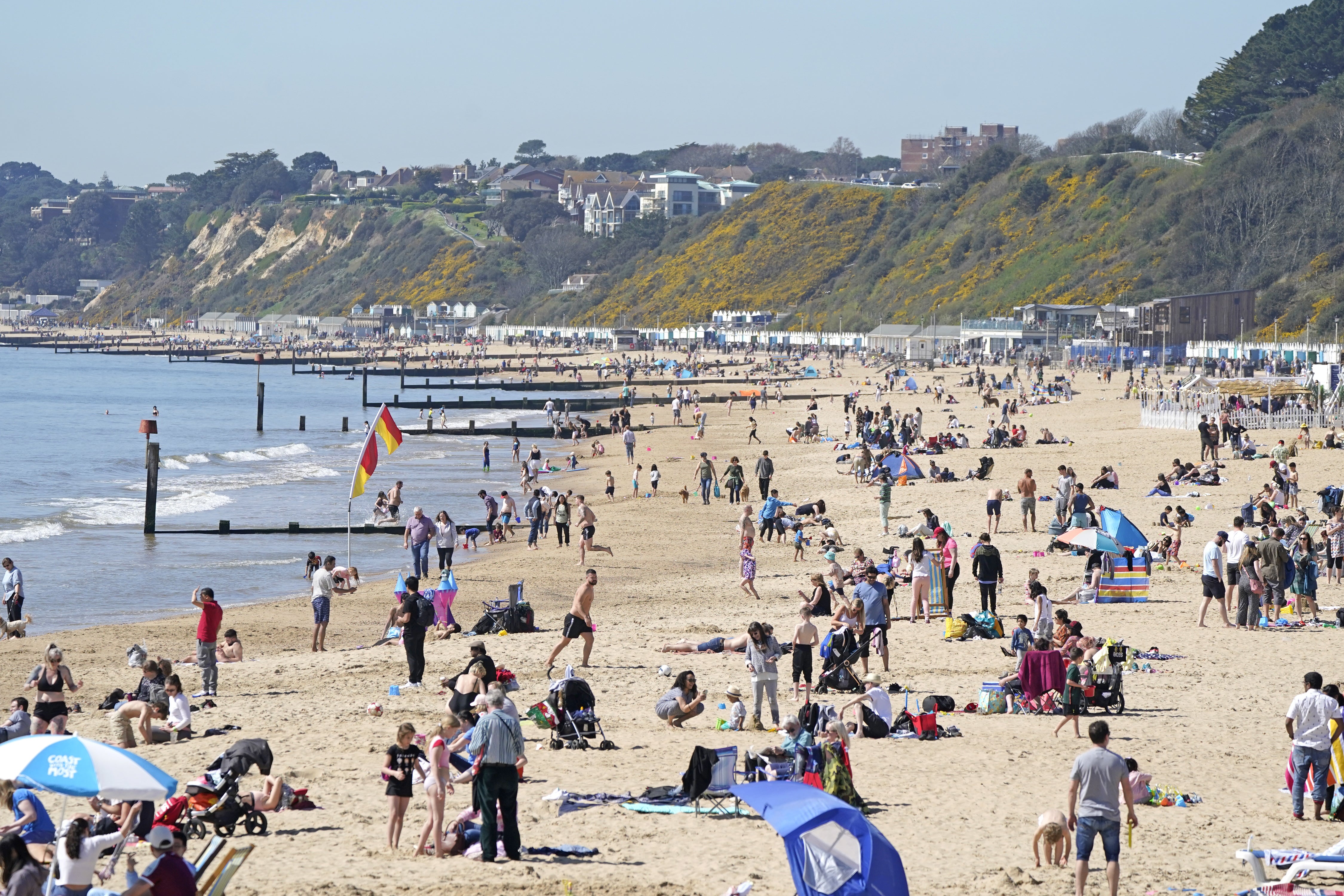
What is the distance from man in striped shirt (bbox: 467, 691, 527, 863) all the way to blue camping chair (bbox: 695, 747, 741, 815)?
1604 mm

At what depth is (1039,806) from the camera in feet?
33.7

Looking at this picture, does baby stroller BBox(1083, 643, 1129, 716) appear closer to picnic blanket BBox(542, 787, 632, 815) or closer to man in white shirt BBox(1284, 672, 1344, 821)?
man in white shirt BBox(1284, 672, 1344, 821)

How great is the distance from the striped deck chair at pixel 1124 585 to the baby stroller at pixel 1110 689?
5374mm

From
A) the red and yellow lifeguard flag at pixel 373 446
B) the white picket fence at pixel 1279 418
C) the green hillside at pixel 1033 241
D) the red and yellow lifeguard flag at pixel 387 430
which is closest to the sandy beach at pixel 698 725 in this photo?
the red and yellow lifeguard flag at pixel 373 446

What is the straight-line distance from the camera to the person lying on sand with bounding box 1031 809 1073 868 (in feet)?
29.7

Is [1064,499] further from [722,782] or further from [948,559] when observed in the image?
[722,782]

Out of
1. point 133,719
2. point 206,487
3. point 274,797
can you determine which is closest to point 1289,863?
point 274,797

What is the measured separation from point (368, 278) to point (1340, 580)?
170186 mm

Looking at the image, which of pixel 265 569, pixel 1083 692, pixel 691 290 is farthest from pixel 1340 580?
pixel 691 290

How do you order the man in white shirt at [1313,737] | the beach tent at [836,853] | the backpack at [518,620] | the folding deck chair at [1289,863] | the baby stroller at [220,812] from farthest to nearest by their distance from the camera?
the backpack at [518,620], the man in white shirt at [1313,737], the baby stroller at [220,812], the folding deck chair at [1289,863], the beach tent at [836,853]

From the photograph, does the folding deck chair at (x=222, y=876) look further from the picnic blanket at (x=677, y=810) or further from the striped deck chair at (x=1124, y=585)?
the striped deck chair at (x=1124, y=585)

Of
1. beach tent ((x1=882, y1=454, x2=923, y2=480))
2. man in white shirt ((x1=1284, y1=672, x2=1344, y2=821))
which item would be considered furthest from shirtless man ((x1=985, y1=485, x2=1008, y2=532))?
man in white shirt ((x1=1284, y1=672, x2=1344, y2=821))

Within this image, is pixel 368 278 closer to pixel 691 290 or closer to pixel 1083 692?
pixel 691 290

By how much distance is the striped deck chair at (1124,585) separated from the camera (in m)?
18.0
